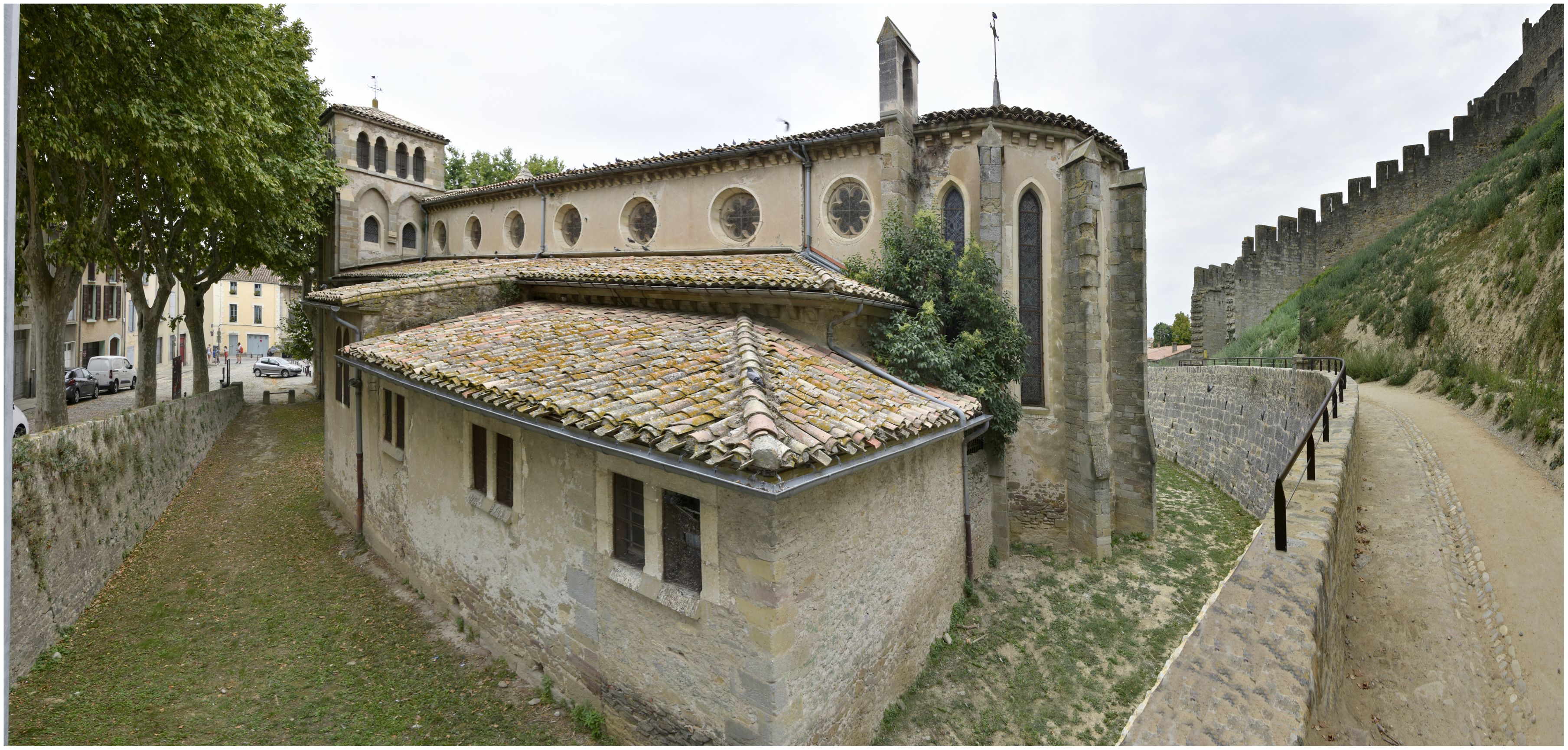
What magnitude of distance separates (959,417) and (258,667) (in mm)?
8810

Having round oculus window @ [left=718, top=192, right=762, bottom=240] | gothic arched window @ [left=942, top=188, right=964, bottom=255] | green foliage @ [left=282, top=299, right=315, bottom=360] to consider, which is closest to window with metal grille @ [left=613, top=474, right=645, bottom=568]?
gothic arched window @ [left=942, top=188, right=964, bottom=255]

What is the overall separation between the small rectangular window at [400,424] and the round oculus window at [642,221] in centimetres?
737

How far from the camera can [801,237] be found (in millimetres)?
13383

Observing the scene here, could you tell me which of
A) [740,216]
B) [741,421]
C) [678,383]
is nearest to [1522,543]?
[741,421]

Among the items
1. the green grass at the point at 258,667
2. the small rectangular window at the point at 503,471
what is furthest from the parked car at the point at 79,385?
the small rectangular window at the point at 503,471

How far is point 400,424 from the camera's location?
9906 millimetres

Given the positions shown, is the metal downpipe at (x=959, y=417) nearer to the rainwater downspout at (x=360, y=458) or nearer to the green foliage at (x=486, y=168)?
the rainwater downspout at (x=360, y=458)

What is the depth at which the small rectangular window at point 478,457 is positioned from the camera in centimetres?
809

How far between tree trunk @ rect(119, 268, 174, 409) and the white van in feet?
32.5

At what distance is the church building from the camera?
215 inches

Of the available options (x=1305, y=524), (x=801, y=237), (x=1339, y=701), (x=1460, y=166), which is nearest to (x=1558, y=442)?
(x=1305, y=524)

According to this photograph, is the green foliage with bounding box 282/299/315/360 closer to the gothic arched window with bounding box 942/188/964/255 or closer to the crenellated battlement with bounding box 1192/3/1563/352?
the gothic arched window with bounding box 942/188/964/255

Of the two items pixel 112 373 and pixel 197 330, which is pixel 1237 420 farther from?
pixel 112 373

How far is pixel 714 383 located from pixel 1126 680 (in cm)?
694
